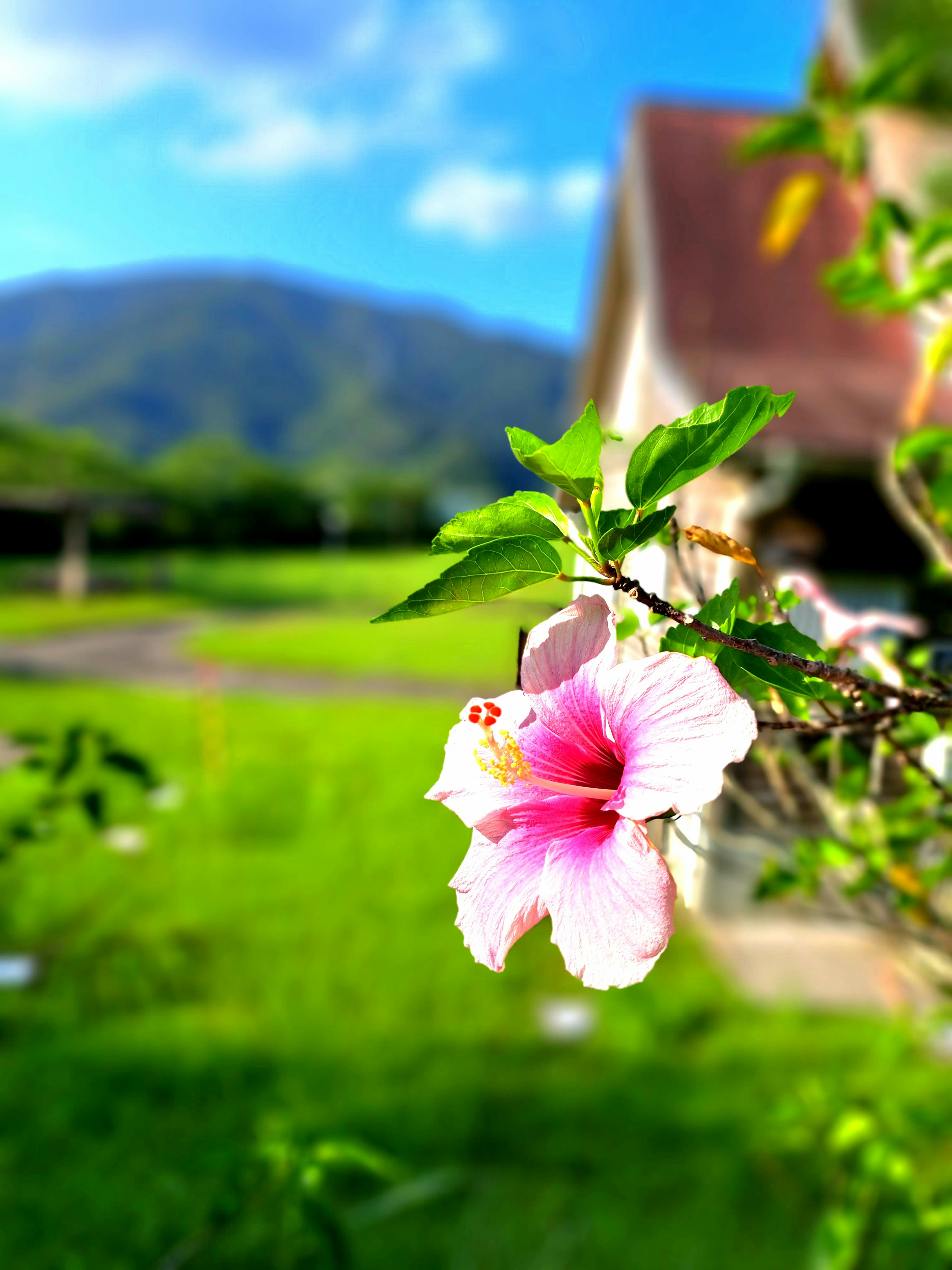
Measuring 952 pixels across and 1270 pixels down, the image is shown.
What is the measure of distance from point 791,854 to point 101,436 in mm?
59373

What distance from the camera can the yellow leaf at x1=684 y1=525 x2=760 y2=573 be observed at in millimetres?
450

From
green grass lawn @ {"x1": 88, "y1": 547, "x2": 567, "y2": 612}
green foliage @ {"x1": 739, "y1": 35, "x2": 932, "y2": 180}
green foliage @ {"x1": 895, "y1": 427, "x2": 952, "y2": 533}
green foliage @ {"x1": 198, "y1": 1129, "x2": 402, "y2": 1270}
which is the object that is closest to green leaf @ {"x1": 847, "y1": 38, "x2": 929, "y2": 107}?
green foliage @ {"x1": 739, "y1": 35, "x2": 932, "y2": 180}

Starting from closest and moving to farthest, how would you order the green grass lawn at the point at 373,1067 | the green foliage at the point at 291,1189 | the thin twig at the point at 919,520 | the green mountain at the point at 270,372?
the thin twig at the point at 919,520, the green foliage at the point at 291,1189, the green grass lawn at the point at 373,1067, the green mountain at the point at 270,372

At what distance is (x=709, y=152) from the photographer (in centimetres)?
483

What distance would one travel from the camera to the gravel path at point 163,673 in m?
10.5

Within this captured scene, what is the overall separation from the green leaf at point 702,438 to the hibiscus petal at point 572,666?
60 millimetres

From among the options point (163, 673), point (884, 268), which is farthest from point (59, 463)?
point (884, 268)

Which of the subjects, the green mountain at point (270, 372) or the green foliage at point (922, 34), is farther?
the green mountain at point (270, 372)

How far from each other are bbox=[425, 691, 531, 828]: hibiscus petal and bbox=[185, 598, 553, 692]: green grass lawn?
840 centimetres

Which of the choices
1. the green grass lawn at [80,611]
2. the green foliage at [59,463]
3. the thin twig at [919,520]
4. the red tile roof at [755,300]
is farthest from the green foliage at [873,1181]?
the green foliage at [59,463]

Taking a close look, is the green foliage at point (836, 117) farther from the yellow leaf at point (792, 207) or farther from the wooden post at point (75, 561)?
the wooden post at point (75, 561)

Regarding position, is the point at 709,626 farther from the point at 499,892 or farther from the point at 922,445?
the point at 922,445

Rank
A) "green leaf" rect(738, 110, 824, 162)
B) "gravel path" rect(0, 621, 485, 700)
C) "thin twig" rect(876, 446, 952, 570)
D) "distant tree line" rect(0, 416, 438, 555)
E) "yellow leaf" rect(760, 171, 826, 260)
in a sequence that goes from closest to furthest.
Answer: "thin twig" rect(876, 446, 952, 570)
"green leaf" rect(738, 110, 824, 162)
"yellow leaf" rect(760, 171, 826, 260)
"gravel path" rect(0, 621, 485, 700)
"distant tree line" rect(0, 416, 438, 555)

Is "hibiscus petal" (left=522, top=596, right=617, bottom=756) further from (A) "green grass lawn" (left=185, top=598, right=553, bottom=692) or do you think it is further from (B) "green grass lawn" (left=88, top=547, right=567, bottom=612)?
(B) "green grass lawn" (left=88, top=547, right=567, bottom=612)
